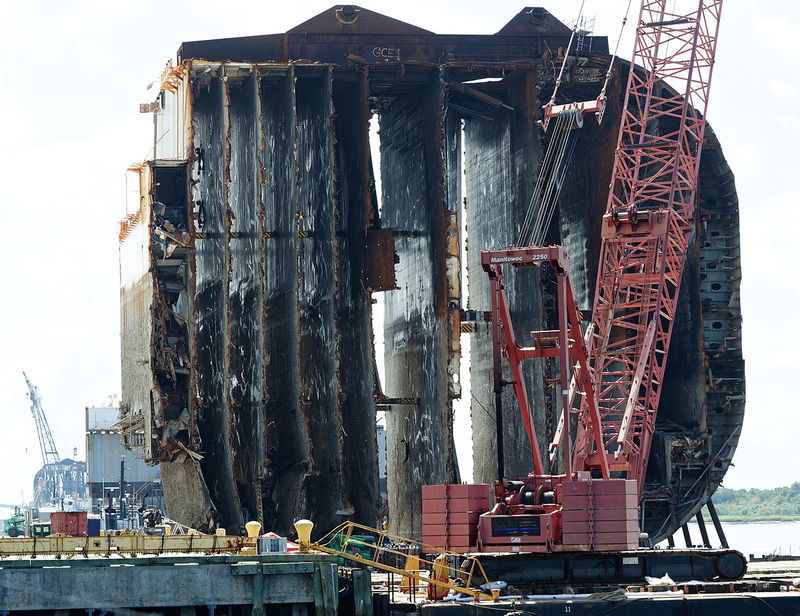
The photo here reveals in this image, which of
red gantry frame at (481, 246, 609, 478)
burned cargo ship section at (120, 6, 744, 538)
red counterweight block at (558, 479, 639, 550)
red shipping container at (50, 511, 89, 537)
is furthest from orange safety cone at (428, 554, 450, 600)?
burned cargo ship section at (120, 6, 744, 538)

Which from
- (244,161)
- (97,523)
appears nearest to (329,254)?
(244,161)

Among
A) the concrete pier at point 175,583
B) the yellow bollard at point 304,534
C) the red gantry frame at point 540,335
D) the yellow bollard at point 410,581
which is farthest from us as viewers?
the red gantry frame at point 540,335

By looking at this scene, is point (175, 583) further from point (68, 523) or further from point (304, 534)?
point (68, 523)

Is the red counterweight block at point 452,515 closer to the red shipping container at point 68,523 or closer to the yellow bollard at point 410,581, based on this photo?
the yellow bollard at point 410,581

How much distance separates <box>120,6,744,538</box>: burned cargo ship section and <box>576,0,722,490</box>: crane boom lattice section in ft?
9.44

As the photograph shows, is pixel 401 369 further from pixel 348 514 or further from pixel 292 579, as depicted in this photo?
pixel 292 579

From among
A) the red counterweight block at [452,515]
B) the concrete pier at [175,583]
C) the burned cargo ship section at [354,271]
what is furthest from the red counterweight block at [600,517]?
the burned cargo ship section at [354,271]

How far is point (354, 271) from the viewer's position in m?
88.5

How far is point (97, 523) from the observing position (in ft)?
279

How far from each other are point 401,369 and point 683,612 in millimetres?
42795

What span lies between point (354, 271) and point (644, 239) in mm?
17175

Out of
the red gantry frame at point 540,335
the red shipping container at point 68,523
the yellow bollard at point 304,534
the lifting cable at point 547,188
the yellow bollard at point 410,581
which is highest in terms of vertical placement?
the lifting cable at point 547,188

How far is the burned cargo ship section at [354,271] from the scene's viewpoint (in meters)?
84.3

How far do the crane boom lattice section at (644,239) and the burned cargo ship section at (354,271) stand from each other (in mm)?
2876
